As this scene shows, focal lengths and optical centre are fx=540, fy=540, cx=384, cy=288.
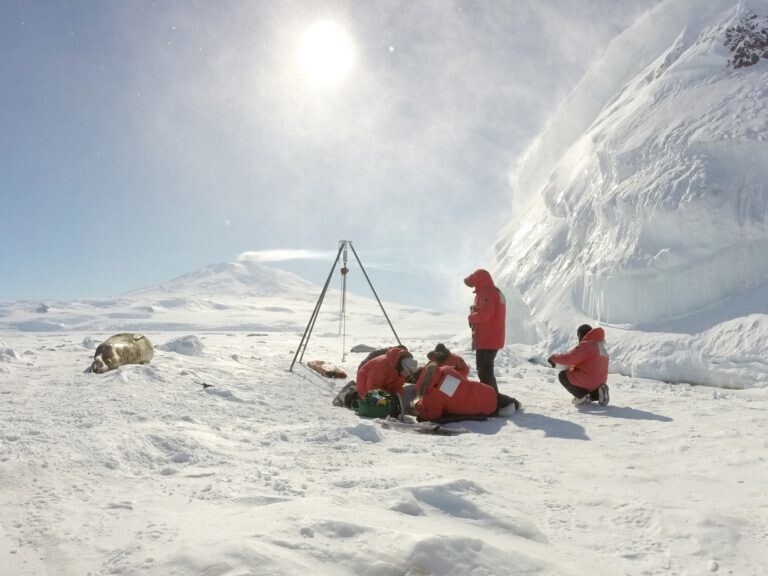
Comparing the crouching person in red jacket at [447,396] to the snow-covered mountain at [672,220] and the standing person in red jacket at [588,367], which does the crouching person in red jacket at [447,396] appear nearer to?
the standing person in red jacket at [588,367]

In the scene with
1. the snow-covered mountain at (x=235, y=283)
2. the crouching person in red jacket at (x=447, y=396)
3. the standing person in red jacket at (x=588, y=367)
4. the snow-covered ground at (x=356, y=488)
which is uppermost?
the snow-covered mountain at (x=235, y=283)

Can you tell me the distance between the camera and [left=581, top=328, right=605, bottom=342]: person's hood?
6712 millimetres

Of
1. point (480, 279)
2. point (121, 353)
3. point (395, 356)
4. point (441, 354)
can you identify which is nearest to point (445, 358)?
point (441, 354)

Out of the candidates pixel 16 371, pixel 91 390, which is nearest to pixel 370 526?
pixel 91 390

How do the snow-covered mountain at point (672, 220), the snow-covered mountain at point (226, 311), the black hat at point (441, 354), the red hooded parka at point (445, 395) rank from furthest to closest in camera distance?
the snow-covered mountain at point (226, 311)
the snow-covered mountain at point (672, 220)
the black hat at point (441, 354)
the red hooded parka at point (445, 395)

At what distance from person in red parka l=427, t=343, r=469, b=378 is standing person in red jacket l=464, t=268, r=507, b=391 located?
524 mm

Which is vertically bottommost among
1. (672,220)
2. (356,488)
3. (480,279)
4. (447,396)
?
(356,488)

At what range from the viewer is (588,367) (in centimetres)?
671

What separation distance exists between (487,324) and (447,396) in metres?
1.58

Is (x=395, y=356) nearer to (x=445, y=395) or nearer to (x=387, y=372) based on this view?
(x=387, y=372)

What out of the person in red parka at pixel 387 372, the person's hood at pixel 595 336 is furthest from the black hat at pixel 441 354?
the person's hood at pixel 595 336

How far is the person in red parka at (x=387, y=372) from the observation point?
21.7ft

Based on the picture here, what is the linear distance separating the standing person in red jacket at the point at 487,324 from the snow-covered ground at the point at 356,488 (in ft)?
2.89

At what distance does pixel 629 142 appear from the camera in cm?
1291
